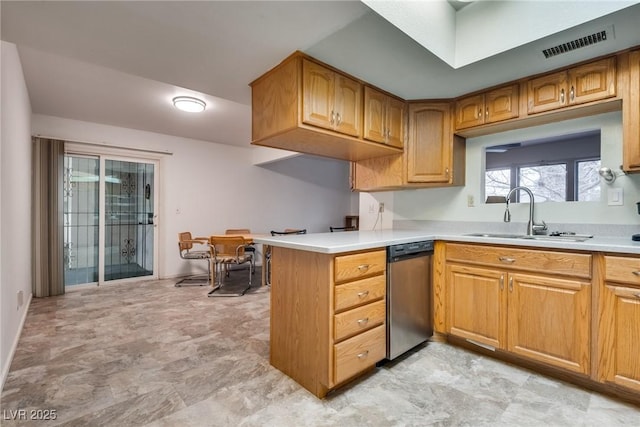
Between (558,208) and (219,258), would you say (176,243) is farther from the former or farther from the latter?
(558,208)

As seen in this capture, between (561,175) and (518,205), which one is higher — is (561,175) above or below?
above

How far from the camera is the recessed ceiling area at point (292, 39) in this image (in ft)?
5.01

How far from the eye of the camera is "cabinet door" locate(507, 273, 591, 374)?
1.74 meters

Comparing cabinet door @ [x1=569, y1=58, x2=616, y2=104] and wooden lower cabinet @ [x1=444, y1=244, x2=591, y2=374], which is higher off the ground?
cabinet door @ [x1=569, y1=58, x2=616, y2=104]

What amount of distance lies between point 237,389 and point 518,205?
8.51 feet

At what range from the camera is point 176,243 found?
4.93 meters

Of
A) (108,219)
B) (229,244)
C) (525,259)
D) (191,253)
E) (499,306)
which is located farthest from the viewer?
(191,253)

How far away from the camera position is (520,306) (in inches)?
77.0

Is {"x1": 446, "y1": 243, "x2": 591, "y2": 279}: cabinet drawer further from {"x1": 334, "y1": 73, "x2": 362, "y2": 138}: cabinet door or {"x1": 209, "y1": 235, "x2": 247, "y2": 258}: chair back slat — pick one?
{"x1": 209, "y1": 235, "x2": 247, "y2": 258}: chair back slat

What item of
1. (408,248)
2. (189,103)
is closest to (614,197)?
(408,248)

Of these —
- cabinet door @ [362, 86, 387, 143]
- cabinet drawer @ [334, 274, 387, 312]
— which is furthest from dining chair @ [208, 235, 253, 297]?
cabinet drawer @ [334, 274, 387, 312]

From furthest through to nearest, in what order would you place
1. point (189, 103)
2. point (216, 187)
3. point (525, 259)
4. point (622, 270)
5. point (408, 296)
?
point (216, 187)
point (189, 103)
point (408, 296)
point (525, 259)
point (622, 270)

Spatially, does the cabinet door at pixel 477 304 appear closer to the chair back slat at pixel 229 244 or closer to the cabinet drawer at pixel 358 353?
the cabinet drawer at pixel 358 353

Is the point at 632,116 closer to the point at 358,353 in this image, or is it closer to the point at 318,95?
the point at 318,95
